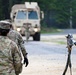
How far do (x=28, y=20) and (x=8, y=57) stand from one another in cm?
3280

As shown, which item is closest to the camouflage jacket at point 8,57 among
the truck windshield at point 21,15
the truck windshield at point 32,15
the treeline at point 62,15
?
the truck windshield at point 21,15

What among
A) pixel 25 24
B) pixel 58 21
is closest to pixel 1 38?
pixel 25 24

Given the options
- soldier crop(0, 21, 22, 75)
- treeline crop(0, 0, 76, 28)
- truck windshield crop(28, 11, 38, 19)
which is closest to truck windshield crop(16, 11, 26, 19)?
truck windshield crop(28, 11, 38, 19)

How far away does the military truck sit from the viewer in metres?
39.1

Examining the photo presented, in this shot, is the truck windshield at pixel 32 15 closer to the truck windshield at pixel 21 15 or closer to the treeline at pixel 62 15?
the truck windshield at pixel 21 15

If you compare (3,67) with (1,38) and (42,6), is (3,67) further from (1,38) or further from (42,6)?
(42,6)

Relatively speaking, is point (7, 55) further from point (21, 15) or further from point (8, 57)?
point (21, 15)

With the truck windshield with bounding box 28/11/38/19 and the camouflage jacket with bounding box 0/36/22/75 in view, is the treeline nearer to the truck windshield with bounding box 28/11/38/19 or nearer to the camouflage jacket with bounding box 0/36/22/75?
the truck windshield with bounding box 28/11/38/19

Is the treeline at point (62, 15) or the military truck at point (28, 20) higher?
the military truck at point (28, 20)

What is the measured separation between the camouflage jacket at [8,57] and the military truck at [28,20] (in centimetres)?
3162

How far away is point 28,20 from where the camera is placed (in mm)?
39438

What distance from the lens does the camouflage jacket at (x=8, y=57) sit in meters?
6.65

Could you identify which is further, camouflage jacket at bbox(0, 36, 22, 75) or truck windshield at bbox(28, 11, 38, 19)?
truck windshield at bbox(28, 11, 38, 19)

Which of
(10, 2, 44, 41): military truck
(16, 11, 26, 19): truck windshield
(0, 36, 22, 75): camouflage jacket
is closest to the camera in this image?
(0, 36, 22, 75): camouflage jacket
